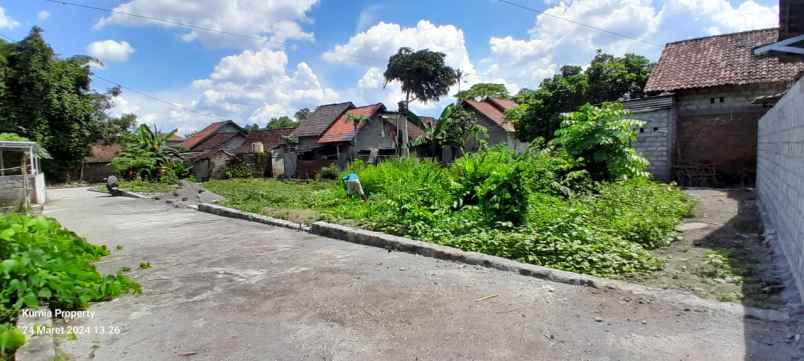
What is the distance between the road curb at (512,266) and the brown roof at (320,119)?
73.8 feet

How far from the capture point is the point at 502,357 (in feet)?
9.13

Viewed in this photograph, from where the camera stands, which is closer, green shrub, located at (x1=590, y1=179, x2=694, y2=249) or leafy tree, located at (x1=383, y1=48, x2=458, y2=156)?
green shrub, located at (x1=590, y1=179, x2=694, y2=249)

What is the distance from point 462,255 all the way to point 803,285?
3.06 metres

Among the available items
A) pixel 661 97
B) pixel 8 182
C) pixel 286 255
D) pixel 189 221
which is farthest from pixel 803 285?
pixel 8 182

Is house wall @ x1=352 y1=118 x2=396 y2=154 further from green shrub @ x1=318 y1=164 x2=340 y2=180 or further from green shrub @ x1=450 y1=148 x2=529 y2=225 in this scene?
green shrub @ x1=450 y1=148 x2=529 y2=225

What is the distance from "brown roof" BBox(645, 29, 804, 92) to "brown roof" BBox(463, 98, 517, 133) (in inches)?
473

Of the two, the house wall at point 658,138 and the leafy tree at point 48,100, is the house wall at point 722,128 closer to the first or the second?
the house wall at point 658,138

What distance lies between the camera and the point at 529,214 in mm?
6512

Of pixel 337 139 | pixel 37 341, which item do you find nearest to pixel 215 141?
pixel 337 139

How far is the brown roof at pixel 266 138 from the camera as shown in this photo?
118ft

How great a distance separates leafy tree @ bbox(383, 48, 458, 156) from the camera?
38.6 meters

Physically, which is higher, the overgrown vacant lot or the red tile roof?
the red tile roof

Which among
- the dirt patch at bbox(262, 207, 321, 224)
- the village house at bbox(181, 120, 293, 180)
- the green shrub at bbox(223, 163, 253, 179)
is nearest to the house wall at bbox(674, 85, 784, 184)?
the dirt patch at bbox(262, 207, 321, 224)

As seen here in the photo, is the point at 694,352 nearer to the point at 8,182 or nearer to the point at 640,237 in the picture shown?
the point at 640,237
